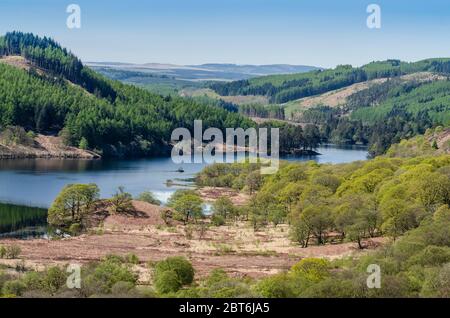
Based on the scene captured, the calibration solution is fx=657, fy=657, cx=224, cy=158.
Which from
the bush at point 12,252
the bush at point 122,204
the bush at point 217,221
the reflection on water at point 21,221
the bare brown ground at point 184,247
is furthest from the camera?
the bush at point 122,204

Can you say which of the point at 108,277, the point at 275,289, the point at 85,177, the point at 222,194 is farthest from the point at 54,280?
the point at 85,177

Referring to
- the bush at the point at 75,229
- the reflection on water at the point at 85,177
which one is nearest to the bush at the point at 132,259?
the bush at the point at 75,229

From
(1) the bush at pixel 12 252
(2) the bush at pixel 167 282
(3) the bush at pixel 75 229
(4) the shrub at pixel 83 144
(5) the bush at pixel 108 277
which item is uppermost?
(5) the bush at pixel 108 277

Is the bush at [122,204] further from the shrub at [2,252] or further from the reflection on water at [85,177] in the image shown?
the shrub at [2,252]

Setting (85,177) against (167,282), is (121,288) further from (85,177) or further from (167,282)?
(85,177)

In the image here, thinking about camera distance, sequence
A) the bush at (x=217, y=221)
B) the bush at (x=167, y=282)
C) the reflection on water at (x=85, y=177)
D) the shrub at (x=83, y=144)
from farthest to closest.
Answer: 1. the shrub at (x=83, y=144)
2. the reflection on water at (x=85, y=177)
3. the bush at (x=217, y=221)
4. the bush at (x=167, y=282)
